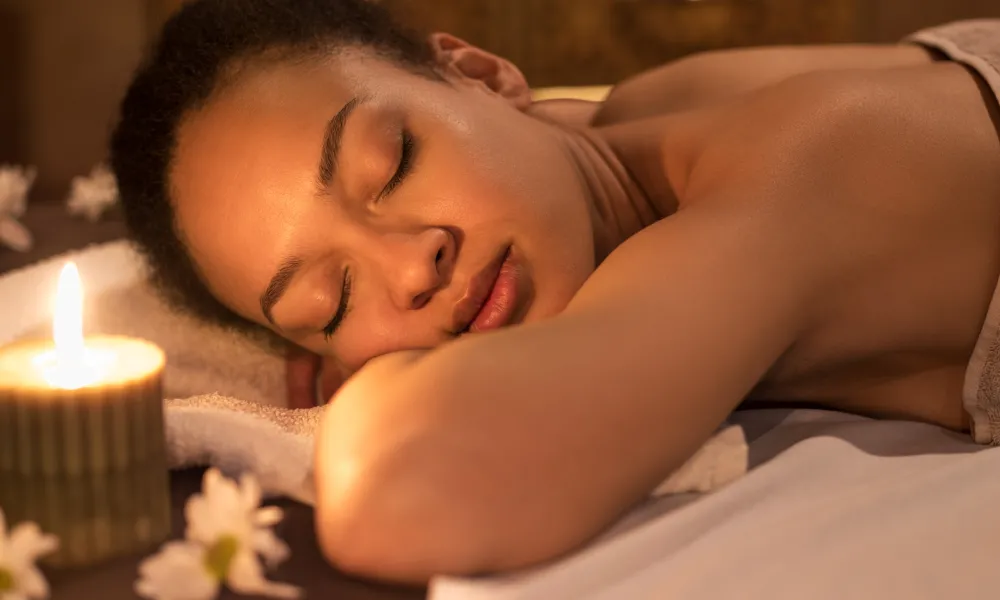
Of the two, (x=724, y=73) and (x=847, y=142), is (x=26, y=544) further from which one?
(x=724, y=73)

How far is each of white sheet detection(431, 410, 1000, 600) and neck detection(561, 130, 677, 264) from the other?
0.36 meters

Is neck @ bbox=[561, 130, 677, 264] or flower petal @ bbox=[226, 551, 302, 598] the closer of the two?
flower petal @ bbox=[226, 551, 302, 598]

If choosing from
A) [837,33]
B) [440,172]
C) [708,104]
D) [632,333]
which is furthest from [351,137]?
[837,33]

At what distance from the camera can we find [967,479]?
870 millimetres

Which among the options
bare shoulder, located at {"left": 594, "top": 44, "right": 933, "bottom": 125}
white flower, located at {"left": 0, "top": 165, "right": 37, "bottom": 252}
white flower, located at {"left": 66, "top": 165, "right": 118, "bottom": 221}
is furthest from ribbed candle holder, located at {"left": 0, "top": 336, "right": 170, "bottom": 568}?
white flower, located at {"left": 66, "top": 165, "right": 118, "bottom": 221}

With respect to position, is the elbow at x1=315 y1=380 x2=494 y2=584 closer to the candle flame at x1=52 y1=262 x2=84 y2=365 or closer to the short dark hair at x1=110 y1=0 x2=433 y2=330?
the candle flame at x1=52 y1=262 x2=84 y2=365

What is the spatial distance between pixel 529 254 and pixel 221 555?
0.44 m

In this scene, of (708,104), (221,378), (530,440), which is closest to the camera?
(530,440)

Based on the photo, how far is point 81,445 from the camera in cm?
69

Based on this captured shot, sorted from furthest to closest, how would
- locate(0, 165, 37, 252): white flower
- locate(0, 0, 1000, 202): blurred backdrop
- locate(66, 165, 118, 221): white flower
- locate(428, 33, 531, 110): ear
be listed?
locate(0, 0, 1000, 202): blurred backdrop
locate(66, 165, 118, 221): white flower
locate(0, 165, 37, 252): white flower
locate(428, 33, 531, 110): ear

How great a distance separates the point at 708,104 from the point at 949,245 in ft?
1.54

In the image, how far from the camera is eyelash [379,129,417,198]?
1.00 meters

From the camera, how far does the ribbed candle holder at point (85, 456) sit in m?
0.69

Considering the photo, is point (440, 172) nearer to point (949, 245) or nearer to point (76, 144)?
point (949, 245)
